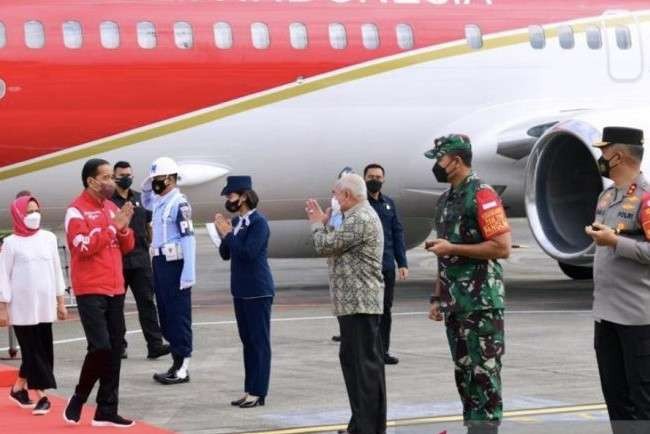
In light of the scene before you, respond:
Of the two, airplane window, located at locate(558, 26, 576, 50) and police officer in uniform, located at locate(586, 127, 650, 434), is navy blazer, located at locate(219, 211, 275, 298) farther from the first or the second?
airplane window, located at locate(558, 26, 576, 50)

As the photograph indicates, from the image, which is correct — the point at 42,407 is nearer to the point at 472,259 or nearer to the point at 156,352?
the point at 156,352

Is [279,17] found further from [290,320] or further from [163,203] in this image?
[163,203]

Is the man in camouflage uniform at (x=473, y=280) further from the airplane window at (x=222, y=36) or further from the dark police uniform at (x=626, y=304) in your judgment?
the airplane window at (x=222, y=36)

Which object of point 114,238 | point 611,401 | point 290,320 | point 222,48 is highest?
point 222,48

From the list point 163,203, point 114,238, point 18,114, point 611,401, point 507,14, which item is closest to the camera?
point 611,401

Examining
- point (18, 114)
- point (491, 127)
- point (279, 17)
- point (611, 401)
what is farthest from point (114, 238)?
point (491, 127)

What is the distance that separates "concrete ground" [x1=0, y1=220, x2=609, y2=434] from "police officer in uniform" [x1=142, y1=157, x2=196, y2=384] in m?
0.26

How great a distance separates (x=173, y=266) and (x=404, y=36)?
21.9 feet

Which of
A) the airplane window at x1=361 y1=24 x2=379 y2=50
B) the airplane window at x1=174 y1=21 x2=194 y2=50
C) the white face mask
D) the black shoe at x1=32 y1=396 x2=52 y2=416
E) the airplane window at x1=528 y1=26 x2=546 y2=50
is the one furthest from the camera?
the airplane window at x1=528 y1=26 x2=546 y2=50

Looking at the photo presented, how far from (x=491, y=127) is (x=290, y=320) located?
3.82 m

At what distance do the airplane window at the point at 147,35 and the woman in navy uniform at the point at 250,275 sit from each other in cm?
580

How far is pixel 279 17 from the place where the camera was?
1758 centimetres

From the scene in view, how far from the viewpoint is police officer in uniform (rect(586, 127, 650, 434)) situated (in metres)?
7.88

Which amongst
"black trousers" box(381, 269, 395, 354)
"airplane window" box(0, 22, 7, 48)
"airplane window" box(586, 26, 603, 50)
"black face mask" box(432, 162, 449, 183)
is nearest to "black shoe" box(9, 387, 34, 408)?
"black trousers" box(381, 269, 395, 354)
